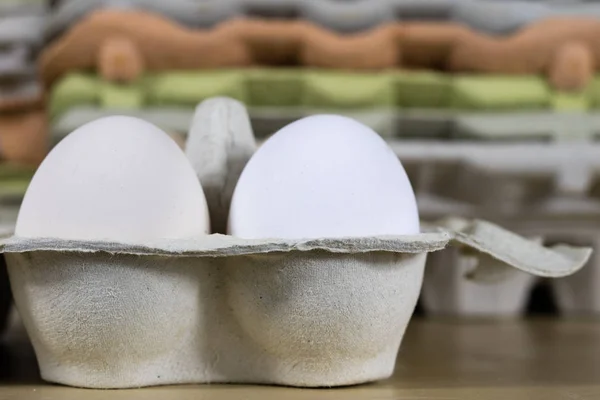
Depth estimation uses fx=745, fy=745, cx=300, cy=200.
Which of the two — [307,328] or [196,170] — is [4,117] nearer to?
[196,170]

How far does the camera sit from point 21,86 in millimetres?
1094

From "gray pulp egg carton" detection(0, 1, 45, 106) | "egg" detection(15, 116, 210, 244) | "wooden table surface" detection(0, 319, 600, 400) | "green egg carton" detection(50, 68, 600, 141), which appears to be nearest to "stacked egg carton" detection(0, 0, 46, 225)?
"gray pulp egg carton" detection(0, 1, 45, 106)

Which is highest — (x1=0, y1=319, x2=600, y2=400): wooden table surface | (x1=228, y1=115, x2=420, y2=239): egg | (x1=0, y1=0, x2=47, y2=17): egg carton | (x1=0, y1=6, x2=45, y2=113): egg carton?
(x1=0, y1=0, x2=47, y2=17): egg carton

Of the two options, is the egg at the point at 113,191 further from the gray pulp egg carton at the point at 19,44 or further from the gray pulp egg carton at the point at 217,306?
the gray pulp egg carton at the point at 19,44

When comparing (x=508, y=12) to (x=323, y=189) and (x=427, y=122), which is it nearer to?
(x=427, y=122)

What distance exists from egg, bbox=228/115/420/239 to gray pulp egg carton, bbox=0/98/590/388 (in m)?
0.02

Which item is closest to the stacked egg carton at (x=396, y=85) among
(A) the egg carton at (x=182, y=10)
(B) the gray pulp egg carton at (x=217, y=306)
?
(A) the egg carton at (x=182, y=10)

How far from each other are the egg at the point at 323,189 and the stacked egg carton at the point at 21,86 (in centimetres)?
64

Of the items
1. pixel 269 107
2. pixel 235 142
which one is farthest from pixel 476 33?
pixel 235 142

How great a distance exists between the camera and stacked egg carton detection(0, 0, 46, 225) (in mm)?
1080

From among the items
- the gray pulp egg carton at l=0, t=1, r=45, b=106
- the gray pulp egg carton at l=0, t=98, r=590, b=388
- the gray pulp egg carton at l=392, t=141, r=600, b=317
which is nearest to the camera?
the gray pulp egg carton at l=0, t=98, r=590, b=388

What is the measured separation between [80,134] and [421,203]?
520 millimetres

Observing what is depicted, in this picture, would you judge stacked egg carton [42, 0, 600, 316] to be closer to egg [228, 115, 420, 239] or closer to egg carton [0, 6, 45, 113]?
egg carton [0, 6, 45, 113]

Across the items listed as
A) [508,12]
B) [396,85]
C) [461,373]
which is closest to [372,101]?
[396,85]
